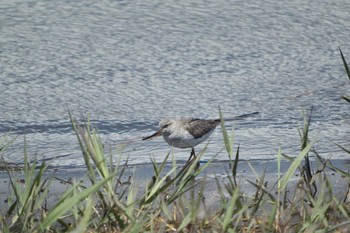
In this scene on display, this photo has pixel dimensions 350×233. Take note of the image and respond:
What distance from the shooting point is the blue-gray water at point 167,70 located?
5.86 metres

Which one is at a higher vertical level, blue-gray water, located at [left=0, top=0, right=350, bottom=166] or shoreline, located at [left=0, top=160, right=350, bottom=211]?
shoreline, located at [left=0, top=160, right=350, bottom=211]

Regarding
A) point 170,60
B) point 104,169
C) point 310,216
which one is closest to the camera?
point 310,216

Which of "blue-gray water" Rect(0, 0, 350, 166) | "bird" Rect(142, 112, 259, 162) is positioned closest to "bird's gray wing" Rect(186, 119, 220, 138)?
"bird" Rect(142, 112, 259, 162)

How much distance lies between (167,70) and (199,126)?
3.67 ft

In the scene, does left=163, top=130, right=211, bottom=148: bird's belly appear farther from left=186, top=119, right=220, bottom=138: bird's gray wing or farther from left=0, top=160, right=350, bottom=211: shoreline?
left=0, top=160, right=350, bottom=211: shoreline

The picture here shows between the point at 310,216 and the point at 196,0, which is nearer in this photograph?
the point at 310,216

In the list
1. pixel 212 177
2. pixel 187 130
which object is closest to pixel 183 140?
pixel 187 130

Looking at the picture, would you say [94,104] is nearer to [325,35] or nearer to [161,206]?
[325,35]

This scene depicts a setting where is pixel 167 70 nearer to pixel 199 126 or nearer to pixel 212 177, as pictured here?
pixel 199 126

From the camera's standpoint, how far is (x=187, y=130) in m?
5.55

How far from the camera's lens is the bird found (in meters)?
5.51

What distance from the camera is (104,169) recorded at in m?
3.83

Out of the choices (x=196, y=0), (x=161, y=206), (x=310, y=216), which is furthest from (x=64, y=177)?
(x=196, y=0)

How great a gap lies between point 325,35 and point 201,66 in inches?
45.5
